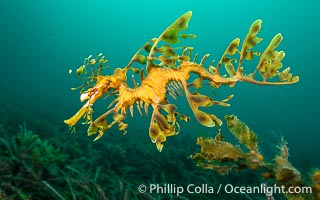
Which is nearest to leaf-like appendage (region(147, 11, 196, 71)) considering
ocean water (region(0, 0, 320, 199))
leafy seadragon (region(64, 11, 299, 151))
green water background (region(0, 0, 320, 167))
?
leafy seadragon (region(64, 11, 299, 151))

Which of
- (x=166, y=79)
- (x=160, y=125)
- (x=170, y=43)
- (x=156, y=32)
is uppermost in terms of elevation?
(x=156, y=32)

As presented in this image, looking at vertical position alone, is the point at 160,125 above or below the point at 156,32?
below

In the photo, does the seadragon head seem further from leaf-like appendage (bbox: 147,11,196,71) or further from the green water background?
the green water background

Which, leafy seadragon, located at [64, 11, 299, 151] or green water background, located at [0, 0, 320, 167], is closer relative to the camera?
leafy seadragon, located at [64, 11, 299, 151]

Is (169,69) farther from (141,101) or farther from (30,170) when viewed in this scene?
(30,170)

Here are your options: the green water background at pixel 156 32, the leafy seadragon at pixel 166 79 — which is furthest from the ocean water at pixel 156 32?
the leafy seadragon at pixel 166 79

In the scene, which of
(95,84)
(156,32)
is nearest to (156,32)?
(156,32)

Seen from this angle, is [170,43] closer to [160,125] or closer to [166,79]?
[166,79]

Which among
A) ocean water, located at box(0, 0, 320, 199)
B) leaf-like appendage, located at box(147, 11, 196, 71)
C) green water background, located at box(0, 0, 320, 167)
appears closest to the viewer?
leaf-like appendage, located at box(147, 11, 196, 71)
